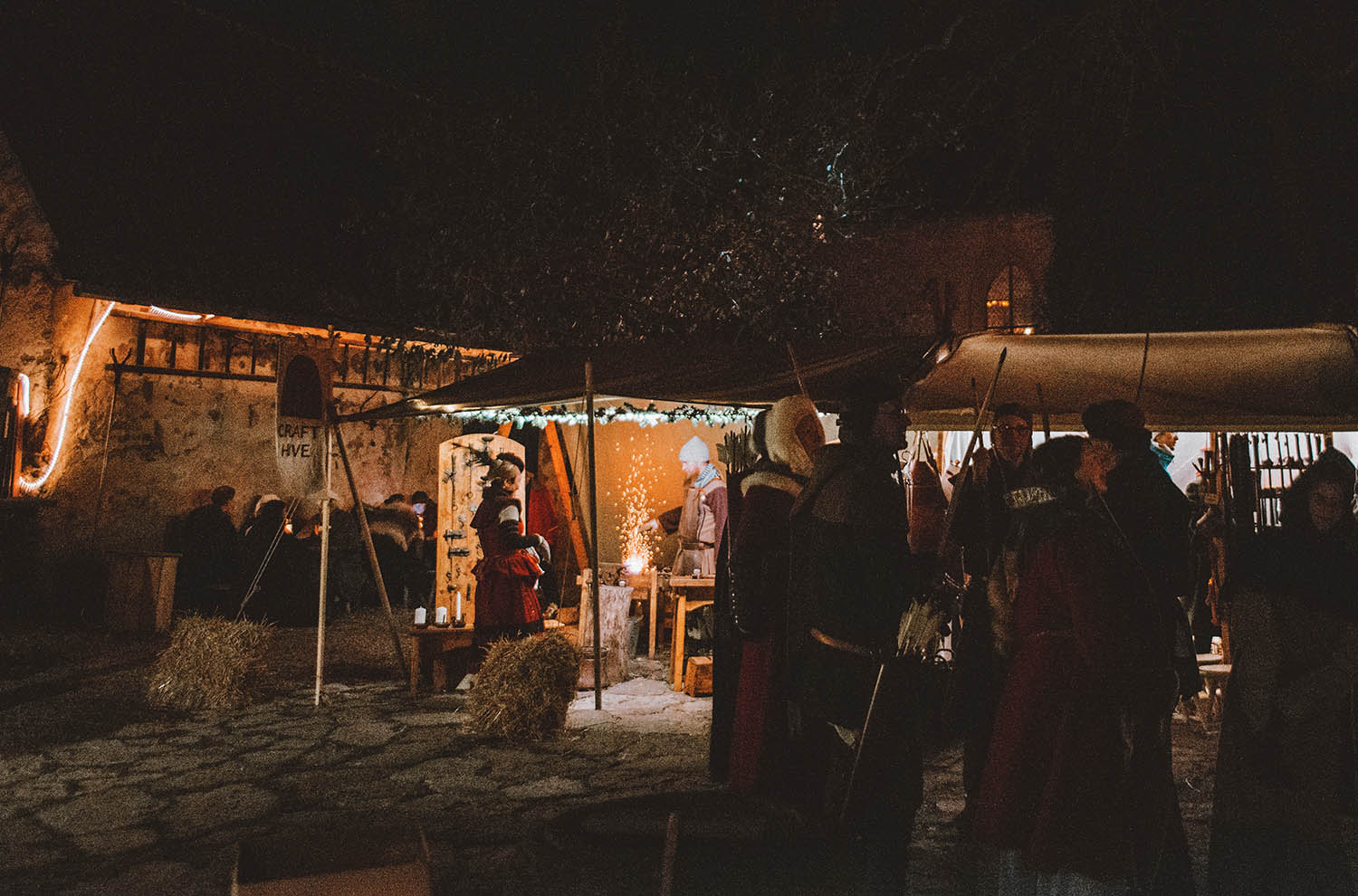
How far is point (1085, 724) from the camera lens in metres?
2.55

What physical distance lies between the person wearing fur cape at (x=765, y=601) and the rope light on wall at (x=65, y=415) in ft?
33.3

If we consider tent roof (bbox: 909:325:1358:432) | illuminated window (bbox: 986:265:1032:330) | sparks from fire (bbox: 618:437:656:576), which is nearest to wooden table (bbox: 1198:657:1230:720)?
tent roof (bbox: 909:325:1358:432)

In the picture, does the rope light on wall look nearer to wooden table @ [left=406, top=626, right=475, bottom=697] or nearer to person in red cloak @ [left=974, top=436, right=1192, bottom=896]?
wooden table @ [left=406, top=626, right=475, bottom=697]

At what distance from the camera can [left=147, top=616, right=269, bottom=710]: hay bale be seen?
22.8ft

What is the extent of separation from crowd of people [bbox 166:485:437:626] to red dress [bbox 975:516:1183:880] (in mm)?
8452

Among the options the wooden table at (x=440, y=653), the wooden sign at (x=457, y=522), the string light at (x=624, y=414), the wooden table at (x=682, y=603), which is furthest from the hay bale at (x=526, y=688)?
the string light at (x=624, y=414)

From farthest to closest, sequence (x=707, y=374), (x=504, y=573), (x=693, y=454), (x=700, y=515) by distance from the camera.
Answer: (x=693, y=454)
(x=700, y=515)
(x=504, y=573)
(x=707, y=374)

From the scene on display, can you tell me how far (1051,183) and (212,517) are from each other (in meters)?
11.6

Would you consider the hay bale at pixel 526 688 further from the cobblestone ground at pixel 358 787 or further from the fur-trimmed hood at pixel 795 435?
the fur-trimmed hood at pixel 795 435

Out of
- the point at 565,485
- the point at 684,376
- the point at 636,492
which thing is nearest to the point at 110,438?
the point at 565,485

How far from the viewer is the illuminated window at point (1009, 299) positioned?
497 inches

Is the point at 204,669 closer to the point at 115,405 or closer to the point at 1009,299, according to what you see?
the point at 115,405

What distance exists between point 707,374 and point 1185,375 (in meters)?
2.54

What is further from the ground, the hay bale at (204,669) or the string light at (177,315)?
the string light at (177,315)
